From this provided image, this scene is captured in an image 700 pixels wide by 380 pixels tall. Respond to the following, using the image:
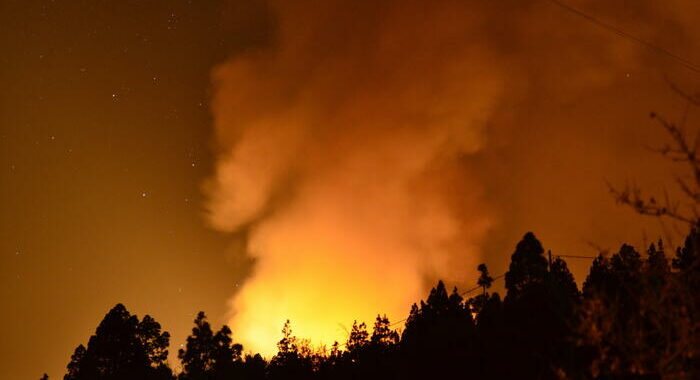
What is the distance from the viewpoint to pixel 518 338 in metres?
34.6

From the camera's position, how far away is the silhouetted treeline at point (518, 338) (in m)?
10.3

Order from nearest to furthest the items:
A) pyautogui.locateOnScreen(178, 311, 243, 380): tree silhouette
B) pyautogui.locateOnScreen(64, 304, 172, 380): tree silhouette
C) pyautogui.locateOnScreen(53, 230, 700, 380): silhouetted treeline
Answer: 1. pyautogui.locateOnScreen(53, 230, 700, 380): silhouetted treeline
2. pyautogui.locateOnScreen(64, 304, 172, 380): tree silhouette
3. pyautogui.locateOnScreen(178, 311, 243, 380): tree silhouette

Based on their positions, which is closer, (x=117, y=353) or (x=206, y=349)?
(x=117, y=353)

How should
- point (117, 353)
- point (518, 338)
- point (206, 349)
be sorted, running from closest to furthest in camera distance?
point (518, 338)
point (117, 353)
point (206, 349)

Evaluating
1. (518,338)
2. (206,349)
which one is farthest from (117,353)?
(518,338)

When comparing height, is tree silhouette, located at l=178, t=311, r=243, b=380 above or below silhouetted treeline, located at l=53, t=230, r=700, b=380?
above

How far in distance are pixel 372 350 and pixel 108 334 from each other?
33065mm

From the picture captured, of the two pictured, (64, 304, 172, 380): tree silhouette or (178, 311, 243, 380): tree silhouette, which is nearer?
(64, 304, 172, 380): tree silhouette

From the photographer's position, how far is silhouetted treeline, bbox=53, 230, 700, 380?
1034 cm

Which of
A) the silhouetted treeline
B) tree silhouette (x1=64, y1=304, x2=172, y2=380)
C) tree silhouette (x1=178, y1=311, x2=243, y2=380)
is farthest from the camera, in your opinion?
tree silhouette (x1=178, y1=311, x2=243, y2=380)

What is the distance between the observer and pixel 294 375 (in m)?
48.9

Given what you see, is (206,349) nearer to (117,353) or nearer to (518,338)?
(117,353)

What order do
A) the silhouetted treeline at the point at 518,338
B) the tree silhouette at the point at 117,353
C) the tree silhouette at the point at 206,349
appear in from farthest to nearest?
the tree silhouette at the point at 206,349, the tree silhouette at the point at 117,353, the silhouetted treeline at the point at 518,338

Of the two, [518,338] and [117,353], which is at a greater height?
[117,353]
